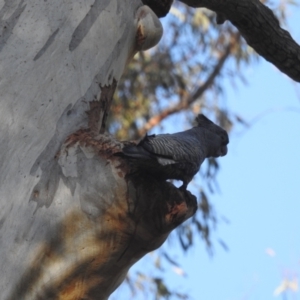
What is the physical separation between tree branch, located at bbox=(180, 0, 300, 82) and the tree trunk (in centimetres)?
84

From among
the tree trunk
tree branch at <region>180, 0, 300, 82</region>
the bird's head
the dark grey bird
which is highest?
tree branch at <region>180, 0, 300, 82</region>

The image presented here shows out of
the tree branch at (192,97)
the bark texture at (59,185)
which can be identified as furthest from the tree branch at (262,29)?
the tree branch at (192,97)

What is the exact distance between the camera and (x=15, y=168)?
1.85 metres

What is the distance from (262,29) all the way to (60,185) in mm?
1197

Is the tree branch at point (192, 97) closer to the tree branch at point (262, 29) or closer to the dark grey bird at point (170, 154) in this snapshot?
the tree branch at point (262, 29)

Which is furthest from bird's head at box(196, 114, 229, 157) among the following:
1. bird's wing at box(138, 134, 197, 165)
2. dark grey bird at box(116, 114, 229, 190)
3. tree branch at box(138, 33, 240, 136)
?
tree branch at box(138, 33, 240, 136)

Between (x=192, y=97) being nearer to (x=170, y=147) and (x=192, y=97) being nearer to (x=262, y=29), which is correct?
(x=262, y=29)

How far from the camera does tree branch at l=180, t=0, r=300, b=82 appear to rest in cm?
271

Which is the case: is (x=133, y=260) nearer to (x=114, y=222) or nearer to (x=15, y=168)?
(x=114, y=222)

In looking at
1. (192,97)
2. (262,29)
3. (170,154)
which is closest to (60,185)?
(170,154)

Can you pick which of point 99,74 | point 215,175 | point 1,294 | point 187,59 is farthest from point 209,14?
point 1,294

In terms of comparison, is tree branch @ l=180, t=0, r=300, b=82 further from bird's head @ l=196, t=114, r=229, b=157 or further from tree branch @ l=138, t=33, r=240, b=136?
tree branch @ l=138, t=33, r=240, b=136

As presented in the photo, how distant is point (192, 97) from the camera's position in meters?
6.53

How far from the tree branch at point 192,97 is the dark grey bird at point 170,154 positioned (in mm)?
3915
